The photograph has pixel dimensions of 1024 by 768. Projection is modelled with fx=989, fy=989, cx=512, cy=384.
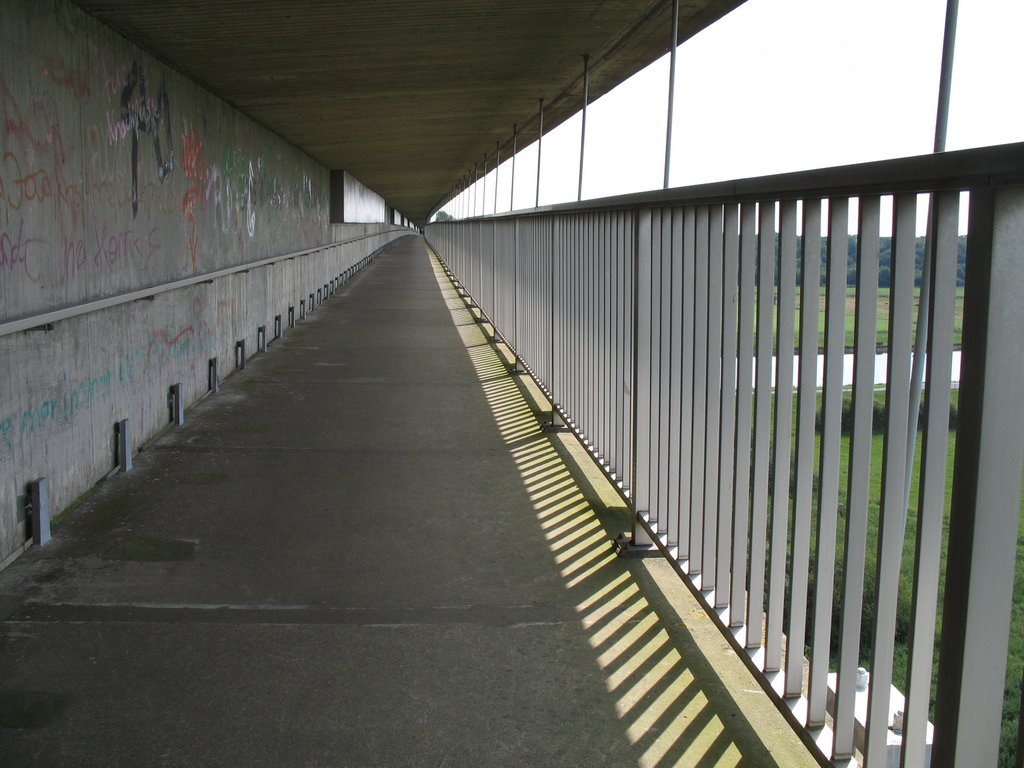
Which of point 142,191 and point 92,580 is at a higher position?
point 142,191

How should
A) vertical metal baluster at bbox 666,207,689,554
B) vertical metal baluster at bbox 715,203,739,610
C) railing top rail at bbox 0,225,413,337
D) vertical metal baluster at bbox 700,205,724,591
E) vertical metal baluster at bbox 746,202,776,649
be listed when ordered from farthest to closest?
railing top rail at bbox 0,225,413,337
vertical metal baluster at bbox 666,207,689,554
vertical metal baluster at bbox 700,205,724,591
vertical metal baluster at bbox 715,203,739,610
vertical metal baluster at bbox 746,202,776,649

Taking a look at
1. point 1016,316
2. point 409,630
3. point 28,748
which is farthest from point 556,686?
point 1016,316

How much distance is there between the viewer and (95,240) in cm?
567

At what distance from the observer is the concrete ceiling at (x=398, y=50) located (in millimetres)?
5930

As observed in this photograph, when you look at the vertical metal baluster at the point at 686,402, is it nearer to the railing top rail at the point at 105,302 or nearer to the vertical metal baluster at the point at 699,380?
the vertical metal baluster at the point at 699,380

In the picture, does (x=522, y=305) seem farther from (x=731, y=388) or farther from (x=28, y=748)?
(x=28, y=748)

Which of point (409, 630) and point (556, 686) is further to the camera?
point (409, 630)

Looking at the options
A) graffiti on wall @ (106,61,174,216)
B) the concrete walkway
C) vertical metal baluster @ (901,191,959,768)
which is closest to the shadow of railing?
the concrete walkway

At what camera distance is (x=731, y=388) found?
10.3ft

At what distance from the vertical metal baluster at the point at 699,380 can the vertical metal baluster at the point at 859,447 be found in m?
1.13

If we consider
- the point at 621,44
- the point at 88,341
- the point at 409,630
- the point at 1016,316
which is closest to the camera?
the point at 1016,316

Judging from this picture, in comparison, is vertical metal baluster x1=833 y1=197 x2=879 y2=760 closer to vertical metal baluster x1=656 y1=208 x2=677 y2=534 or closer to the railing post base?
vertical metal baluster x1=656 y1=208 x2=677 y2=534

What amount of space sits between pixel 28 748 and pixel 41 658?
63 cm

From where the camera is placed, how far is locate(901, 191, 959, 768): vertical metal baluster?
183 centimetres
